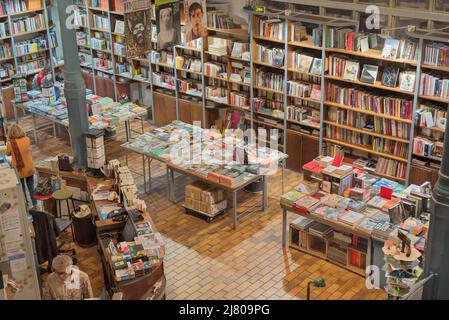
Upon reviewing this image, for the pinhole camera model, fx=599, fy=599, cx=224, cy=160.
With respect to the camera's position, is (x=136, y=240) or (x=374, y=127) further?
(x=374, y=127)

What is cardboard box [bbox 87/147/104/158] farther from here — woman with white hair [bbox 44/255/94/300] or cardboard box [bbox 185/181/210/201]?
woman with white hair [bbox 44/255/94/300]

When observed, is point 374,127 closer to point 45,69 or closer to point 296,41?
point 296,41

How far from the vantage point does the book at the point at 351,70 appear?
34.6 feet

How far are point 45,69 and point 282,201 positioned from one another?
8241mm

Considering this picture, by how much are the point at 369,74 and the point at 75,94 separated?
5.13 m

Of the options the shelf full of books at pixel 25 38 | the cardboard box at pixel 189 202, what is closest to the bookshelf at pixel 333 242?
the cardboard box at pixel 189 202

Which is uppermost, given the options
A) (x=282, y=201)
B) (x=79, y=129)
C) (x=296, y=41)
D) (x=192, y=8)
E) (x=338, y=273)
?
(x=192, y=8)

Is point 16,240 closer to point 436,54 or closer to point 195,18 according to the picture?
point 195,18

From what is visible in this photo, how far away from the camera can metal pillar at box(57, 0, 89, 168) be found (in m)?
10.2

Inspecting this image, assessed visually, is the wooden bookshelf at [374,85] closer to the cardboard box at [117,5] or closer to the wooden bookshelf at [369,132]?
the wooden bookshelf at [369,132]

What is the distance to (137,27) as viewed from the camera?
30.6ft

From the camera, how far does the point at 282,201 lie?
9.23m

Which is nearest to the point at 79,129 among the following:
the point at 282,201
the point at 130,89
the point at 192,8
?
the point at 192,8

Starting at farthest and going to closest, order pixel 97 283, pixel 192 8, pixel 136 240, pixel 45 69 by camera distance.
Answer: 1. pixel 45 69
2. pixel 192 8
3. pixel 97 283
4. pixel 136 240
